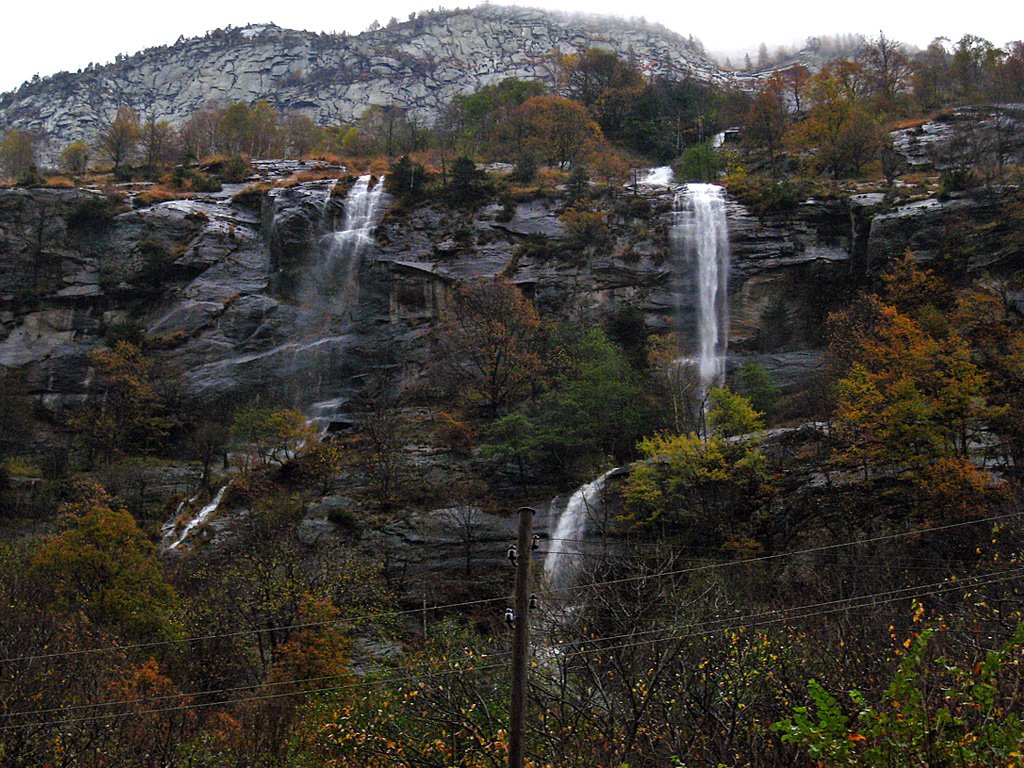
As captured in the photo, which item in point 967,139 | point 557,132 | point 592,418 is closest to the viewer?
point 592,418

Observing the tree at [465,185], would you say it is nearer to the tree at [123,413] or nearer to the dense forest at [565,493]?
the dense forest at [565,493]

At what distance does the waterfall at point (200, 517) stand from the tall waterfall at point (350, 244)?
587 inches

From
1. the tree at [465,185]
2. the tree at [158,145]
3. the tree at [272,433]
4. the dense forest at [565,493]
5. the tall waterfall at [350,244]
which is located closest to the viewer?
the dense forest at [565,493]

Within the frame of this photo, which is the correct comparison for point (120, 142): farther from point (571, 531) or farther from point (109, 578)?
point (571, 531)

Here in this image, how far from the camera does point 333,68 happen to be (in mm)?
110000

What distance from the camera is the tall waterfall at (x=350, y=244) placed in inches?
1983

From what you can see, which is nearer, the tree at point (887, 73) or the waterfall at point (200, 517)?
the waterfall at point (200, 517)

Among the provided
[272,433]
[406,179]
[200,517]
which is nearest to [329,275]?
[406,179]

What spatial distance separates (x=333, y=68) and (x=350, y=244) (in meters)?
67.4

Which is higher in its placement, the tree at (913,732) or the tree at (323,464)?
the tree at (913,732)

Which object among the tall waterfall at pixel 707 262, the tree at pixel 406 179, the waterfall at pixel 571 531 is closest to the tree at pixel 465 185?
the tree at pixel 406 179

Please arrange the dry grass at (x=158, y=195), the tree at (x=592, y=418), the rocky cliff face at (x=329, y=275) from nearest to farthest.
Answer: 1. the tree at (x=592, y=418)
2. the rocky cliff face at (x=329, y=275)
3. the dry grass at (x=158, y=195)

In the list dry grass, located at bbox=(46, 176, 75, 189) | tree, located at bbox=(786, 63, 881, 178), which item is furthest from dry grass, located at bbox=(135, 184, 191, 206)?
tree, located at bbox=(786, 63, 881, 178)

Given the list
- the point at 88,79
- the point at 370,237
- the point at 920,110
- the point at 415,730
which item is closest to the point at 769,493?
the point at 415,730
